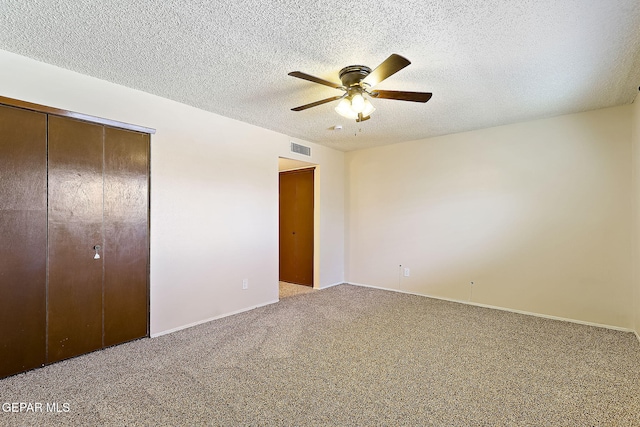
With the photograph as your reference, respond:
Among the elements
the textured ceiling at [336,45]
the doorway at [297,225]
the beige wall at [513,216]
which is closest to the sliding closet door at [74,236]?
the textured ceiling at [336,45]

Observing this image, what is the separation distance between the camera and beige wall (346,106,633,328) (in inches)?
133

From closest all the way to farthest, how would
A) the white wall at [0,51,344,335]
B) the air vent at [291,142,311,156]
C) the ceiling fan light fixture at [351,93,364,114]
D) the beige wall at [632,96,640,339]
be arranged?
the ceiling fan light fixture at [351,93,364,114] → the white wall at [0,51,344,335] → the beige wall at [632,96,640,339] → the air vent at [291,142,311,156]

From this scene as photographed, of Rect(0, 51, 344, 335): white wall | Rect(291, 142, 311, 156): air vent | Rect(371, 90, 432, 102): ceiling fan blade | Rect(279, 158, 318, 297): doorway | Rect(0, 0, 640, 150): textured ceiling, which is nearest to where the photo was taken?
Rect(0, 0, 640, 150): textured ceiling

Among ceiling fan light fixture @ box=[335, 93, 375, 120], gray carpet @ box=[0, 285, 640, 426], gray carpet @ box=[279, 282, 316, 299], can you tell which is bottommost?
gray carpet @ box=[279, 282, 316, 299]

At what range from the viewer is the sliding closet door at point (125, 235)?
278cm

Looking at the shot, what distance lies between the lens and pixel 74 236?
2586 mm

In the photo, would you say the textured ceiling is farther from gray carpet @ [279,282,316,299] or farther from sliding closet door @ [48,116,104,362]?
gray carpet @ [279,282,316,299]

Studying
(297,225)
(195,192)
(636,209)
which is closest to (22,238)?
(195,192)

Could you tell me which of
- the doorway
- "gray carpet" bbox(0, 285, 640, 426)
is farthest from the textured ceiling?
"gray carpet" bbox(0, 285, 640, 426)

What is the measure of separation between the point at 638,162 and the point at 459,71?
2.16 meters

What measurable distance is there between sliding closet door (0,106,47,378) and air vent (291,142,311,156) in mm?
2818

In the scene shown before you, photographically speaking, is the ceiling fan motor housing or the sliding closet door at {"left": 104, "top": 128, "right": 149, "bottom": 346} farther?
the sliding closet door at {"left": 104, "top": 128, "right": 149, "bottom": 346}

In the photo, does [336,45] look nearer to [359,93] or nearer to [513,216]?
[359,93]

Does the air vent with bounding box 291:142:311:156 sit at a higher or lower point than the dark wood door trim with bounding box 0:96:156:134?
higher
